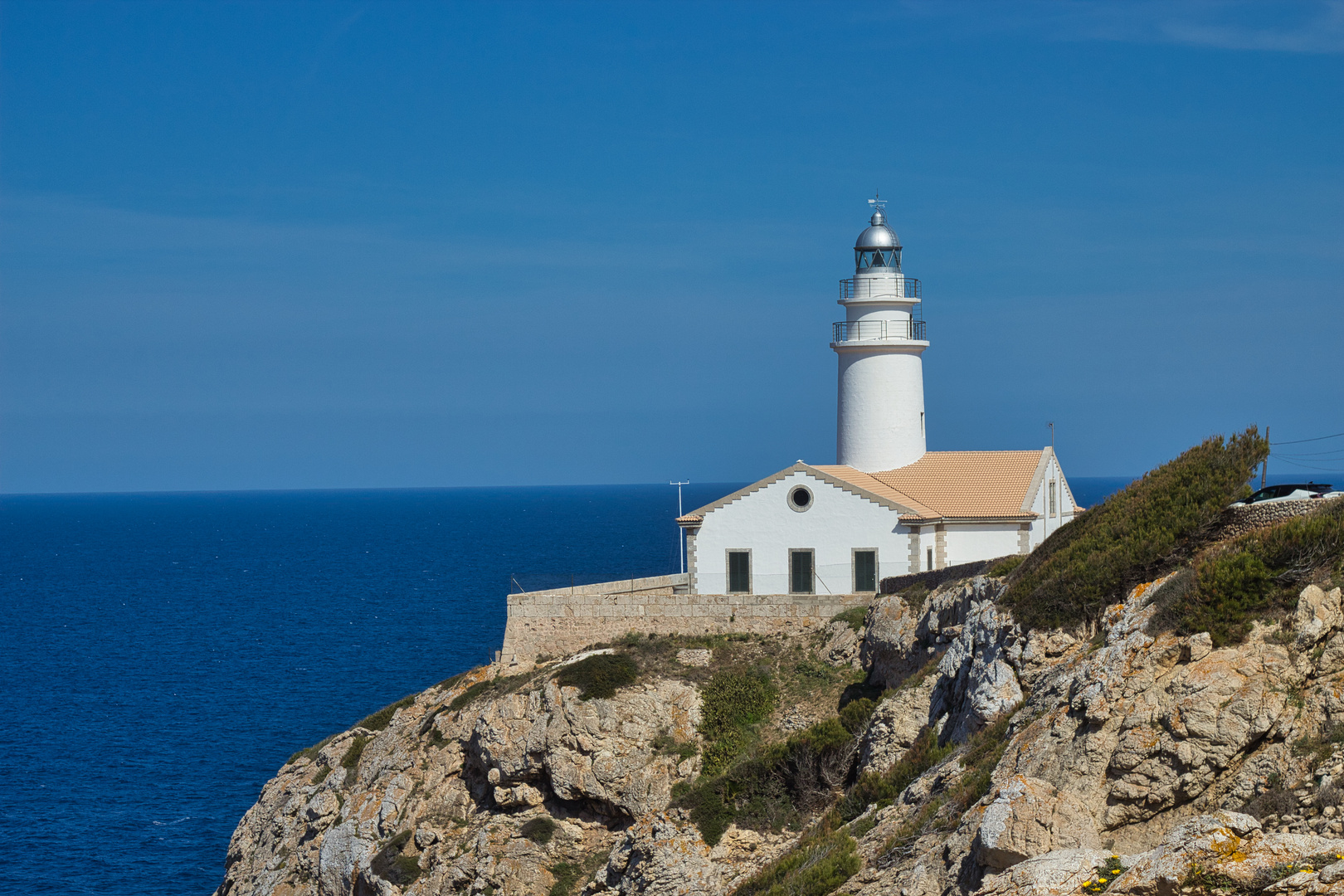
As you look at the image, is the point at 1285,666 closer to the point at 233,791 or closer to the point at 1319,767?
the point at 1319,767

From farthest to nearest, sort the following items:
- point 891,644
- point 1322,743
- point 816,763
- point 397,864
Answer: point 397,864
point 891,644
point 816,763
point 1322,743

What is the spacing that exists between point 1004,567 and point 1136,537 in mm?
8271

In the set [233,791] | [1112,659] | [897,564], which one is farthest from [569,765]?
[233,791]

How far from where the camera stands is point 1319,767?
1075cm

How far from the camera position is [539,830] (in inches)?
1126

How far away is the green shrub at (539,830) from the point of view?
28375 mm

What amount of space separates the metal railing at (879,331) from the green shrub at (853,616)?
1010cm

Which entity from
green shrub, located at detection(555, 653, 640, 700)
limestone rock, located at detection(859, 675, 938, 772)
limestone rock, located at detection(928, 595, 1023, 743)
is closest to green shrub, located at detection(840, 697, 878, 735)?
limestone rock, located at detection(859, 675, 938, 772)

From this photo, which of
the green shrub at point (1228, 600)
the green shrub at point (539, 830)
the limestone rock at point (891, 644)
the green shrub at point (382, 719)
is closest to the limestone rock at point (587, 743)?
the green shrub at point (539, 830)

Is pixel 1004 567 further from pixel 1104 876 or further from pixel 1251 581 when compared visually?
pixel 1104 876

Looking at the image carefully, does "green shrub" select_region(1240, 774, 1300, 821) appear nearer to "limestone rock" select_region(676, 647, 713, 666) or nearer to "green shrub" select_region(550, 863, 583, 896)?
"green shrub" select_region(550, 863, 583, 896)

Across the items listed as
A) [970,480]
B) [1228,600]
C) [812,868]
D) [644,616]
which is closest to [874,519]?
[970,480]

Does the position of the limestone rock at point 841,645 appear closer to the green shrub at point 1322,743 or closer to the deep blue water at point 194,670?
the deep blue water at point 194,670

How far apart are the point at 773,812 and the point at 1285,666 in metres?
12.9
